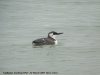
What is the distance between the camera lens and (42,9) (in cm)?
723

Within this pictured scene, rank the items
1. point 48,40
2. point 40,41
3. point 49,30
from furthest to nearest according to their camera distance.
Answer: point 49,30 < point 48,40 < point 40,41

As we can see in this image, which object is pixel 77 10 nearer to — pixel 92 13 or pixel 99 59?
pixel 92 13

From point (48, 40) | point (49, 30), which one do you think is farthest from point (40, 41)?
point (49, 30)

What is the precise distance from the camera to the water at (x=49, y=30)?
17.7 feet

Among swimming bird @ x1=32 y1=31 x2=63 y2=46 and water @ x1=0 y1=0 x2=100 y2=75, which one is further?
swimming bird @ x1=32 y1=31 x2=63 y2=46

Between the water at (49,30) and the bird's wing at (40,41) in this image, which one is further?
the bird's wing at (40,41)

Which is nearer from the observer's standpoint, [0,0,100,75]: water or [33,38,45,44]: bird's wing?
[0,0,100,75]: water

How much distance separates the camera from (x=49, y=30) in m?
6.38

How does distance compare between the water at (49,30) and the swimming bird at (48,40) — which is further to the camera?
the swimming bird at (48,40)

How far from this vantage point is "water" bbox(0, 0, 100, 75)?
5.40 metres

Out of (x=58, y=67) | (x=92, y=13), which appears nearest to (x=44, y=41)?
(x=58, y=67)

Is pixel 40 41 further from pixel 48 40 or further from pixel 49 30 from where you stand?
pixel 49 30

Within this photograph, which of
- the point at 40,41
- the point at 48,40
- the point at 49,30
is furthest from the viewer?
the point at 49,30

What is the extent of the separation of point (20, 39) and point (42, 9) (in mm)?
1256
